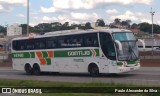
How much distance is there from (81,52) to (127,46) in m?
3.41

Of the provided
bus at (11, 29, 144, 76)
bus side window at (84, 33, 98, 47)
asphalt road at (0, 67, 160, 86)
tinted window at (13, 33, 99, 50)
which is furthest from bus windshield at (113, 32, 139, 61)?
tinted window at (13, 33, 99, 50)

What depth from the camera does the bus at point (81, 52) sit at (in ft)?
81.7

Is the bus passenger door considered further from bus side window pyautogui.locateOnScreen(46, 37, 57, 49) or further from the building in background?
the building in background

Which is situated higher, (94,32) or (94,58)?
(94,32)

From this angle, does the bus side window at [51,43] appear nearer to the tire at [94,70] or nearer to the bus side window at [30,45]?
the bus side window at [30,45]

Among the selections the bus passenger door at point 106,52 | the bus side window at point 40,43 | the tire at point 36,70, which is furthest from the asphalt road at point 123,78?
the bus side window at point 40,43

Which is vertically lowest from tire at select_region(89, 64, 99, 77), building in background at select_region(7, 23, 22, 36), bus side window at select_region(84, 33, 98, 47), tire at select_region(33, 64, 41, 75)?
tire at select_region(33, 64, 41, 75)

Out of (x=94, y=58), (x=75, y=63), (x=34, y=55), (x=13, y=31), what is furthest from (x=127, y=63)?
(x=13, y=31)

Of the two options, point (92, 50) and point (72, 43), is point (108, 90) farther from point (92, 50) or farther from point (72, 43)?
point (72, 43)

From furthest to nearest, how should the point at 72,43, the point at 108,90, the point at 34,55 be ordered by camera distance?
the point at 34,55 → the point at 72,43 → the point at 108,90

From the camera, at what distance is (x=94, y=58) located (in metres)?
25.9

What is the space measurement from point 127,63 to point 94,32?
2.95 meters

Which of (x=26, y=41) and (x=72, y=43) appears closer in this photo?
(x=72, y=43)

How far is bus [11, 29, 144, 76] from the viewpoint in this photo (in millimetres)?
24891
